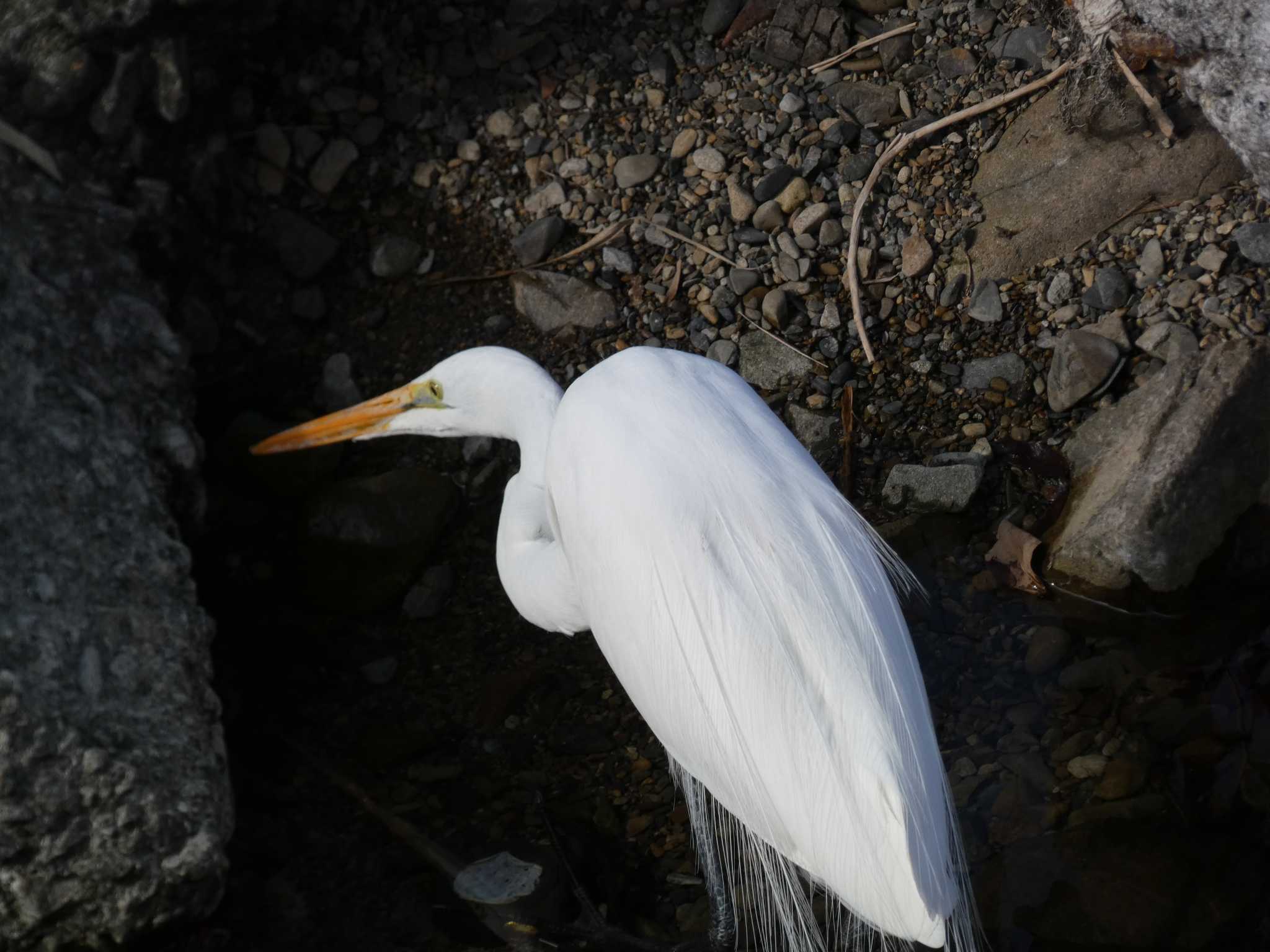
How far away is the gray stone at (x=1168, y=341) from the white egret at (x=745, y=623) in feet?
2.69

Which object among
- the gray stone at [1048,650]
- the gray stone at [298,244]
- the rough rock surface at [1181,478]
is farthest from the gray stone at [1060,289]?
the gray stone at [298,244]

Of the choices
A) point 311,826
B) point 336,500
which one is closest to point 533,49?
Answer: point 336,500

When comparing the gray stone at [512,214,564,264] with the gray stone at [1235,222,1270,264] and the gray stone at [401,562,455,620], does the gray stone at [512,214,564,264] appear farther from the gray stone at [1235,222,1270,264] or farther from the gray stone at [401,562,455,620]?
the gray stone at [1235,222,1270,264]

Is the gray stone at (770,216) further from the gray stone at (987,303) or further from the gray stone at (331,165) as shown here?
the gray stone at (331,165)

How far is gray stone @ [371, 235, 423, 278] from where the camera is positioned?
9.63ft

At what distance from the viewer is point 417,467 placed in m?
2.69

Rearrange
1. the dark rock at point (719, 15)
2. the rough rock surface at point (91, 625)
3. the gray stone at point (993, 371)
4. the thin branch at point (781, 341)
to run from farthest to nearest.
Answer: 1. the dark rock at point (719, 15)
2. the thin branch at point (781, 341)
3. the gray stone at point (993, 371)
4. the rough rock surface at point (91, 625)

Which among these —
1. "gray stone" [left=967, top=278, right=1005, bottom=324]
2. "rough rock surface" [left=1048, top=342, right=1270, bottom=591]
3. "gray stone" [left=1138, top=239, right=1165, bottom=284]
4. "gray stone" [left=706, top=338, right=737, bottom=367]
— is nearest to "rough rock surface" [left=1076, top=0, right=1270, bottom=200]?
"gray stone" [left=1138, top=239, right=1165, bottom=284]

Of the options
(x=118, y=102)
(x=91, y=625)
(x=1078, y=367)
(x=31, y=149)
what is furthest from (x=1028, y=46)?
(x=91, y=625)

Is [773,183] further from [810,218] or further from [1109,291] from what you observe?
[1109,291]

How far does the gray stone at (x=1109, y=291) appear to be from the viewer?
8.41 ft

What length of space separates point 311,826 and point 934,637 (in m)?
1.38

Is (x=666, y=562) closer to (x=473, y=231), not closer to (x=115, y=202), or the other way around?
(x=473, y=231)

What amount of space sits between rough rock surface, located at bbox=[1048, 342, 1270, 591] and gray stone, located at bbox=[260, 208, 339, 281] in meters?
1.95
